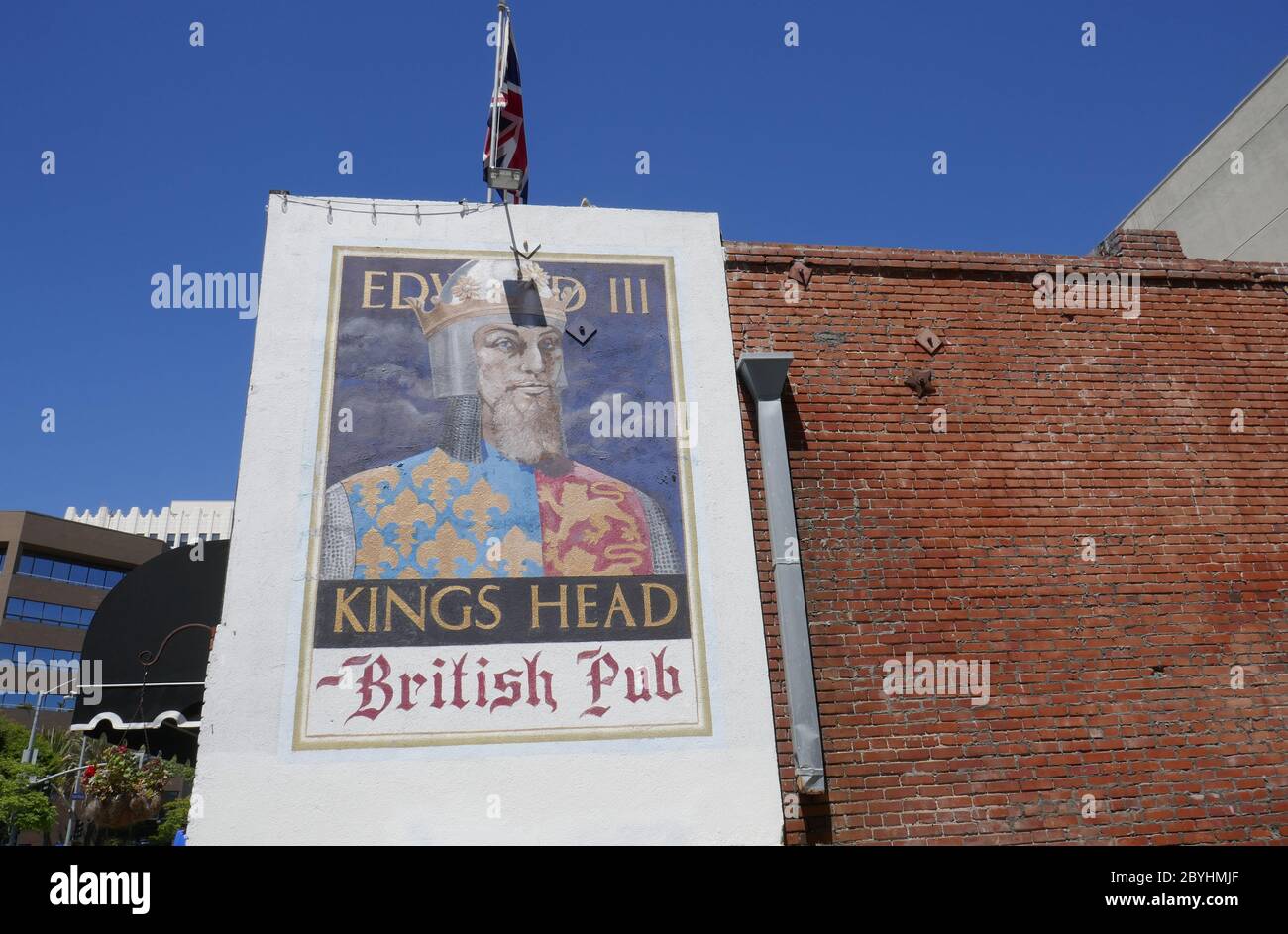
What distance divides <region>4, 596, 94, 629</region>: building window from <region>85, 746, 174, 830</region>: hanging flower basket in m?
46.4

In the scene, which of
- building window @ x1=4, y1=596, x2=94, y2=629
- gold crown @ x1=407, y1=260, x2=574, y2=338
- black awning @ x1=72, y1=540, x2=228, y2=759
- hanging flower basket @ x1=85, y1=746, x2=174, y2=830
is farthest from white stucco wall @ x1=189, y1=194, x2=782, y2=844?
building window @ x1=4, y1=596, x2=94, y2=629

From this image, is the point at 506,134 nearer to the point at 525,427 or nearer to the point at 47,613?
the point at 525,427

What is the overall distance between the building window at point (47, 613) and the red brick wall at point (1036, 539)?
54.9 m

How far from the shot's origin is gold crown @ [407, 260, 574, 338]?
8.98m

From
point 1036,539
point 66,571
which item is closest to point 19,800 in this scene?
point 66,571

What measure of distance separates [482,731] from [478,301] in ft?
13.9

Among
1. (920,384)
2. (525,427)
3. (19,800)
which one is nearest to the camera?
(525,427)

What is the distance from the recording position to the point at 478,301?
9.06 metres

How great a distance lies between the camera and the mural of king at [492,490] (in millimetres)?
8000

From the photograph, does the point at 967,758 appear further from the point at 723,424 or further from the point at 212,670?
the point at 212,670

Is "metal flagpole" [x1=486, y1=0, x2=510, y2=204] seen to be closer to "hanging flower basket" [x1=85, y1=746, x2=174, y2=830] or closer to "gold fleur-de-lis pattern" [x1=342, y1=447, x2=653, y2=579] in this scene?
"gold fleur-de-lis pattern" [x1=342, y1=447, x2=653, y2=579]

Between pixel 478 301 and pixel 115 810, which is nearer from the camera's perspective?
pixel 478 301

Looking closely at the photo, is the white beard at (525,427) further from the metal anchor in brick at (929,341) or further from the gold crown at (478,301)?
the metal anchor in brick at (929,341)

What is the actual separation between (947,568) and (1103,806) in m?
2.43
